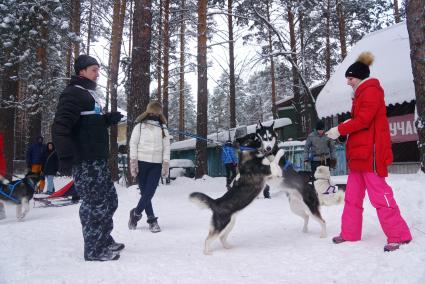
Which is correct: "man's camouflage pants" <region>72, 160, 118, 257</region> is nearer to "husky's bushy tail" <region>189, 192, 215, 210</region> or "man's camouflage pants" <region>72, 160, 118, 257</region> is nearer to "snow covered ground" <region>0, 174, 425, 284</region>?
"snow covered ground" <region>0, 174, 425, 284</region>

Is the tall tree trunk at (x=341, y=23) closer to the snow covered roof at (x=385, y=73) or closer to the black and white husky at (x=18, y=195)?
the snow covered roof at (x=385, y=73)

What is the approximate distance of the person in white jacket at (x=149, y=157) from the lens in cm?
570

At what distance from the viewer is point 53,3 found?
15727 mm

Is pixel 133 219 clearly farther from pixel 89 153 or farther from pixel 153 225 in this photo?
pixel 89 153

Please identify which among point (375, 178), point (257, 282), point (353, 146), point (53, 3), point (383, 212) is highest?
point (53, 3)

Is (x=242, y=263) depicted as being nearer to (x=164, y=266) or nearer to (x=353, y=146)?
(x=164, y=266)

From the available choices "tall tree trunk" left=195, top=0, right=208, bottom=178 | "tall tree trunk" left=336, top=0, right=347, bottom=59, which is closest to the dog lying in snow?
"tall tree trunk" left=195, top=0, right=208, bottom=178

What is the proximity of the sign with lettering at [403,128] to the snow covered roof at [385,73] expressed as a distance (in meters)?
1.12

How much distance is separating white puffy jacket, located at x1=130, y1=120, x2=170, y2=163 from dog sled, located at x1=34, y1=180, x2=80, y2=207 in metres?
4.48

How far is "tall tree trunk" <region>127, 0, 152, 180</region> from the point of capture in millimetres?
9500

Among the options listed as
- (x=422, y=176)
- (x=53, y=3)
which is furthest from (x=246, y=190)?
(x=53, y=3)

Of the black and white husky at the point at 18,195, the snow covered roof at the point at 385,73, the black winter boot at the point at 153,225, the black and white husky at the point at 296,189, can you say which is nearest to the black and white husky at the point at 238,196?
the black and white husky at the point at 296,189

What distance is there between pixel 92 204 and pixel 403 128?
1105cm

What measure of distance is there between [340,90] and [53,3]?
12.6m
